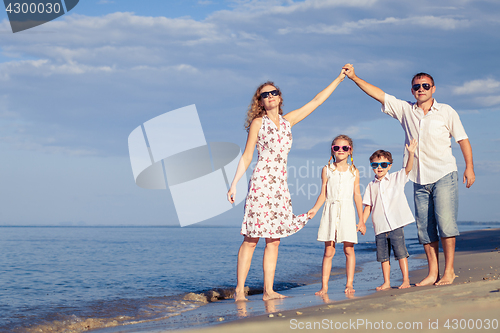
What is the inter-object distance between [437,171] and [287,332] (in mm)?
2530

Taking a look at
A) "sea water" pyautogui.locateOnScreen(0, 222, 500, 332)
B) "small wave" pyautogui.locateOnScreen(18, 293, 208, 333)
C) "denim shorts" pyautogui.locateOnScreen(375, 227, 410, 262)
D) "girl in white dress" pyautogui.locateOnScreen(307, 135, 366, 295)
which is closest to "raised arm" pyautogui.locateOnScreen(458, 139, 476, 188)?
"denim shorts" pyautogui.locateOnScreen(375, 227, 410, 262)

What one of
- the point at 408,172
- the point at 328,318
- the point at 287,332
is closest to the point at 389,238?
the point at 408,172

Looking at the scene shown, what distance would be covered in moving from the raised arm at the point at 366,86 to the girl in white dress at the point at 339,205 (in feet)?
1.85

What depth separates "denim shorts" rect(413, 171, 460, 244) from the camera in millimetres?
4043

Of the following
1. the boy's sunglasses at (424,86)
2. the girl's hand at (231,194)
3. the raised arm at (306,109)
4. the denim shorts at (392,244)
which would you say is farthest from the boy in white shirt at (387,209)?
the girl's hand at (231,194)

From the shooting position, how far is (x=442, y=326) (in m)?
2.21

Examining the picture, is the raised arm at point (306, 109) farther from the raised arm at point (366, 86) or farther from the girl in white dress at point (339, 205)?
the girl in white dress at point (339, 205)

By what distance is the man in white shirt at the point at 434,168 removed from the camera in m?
4.05

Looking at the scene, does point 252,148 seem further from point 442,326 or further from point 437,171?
point 442,326

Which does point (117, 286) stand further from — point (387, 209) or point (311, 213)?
point (387, 209)

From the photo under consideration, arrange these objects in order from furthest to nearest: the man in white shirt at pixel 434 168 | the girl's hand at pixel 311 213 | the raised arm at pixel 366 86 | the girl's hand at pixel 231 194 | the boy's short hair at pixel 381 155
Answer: the boy's short hair at pixel 381 155 → the raised arm at pixel 366 86 → the girl's hand at pixel 311 213 → the man in white shirt at pixel 434 168 → the girl's hand at pixel 231 194

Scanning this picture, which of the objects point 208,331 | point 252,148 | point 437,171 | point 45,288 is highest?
point 252,148

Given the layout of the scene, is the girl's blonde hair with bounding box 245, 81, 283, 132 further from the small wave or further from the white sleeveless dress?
the small wave

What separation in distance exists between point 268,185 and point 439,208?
1.74m
